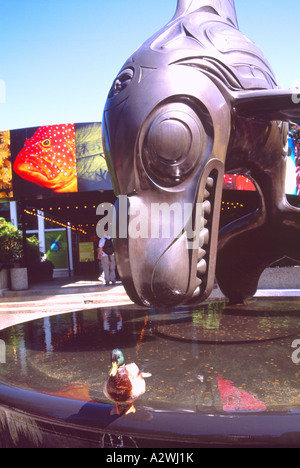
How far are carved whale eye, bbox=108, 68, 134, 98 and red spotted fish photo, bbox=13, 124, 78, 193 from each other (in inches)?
363

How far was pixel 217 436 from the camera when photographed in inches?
57.4

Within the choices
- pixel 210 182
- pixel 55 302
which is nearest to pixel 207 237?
pixel 210 182

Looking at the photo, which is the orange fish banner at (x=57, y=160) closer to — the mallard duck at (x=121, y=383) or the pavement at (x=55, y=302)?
the pavement at (x=55, y=302)

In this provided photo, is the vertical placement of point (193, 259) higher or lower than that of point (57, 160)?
lower

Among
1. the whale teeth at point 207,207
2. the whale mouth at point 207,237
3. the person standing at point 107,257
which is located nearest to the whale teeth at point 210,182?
the whale mouth at point 207,237

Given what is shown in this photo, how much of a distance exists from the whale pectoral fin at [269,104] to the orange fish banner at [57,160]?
9.03 metres

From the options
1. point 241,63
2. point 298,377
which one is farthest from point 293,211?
point 298,377

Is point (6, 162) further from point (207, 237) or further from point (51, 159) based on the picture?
point (207, 237)

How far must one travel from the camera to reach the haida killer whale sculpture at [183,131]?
2.36m

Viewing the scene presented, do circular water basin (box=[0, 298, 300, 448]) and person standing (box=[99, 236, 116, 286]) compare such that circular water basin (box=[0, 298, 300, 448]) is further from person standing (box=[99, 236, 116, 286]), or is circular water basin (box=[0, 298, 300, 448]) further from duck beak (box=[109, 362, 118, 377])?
person standing (box=[99, 236, 116, 286])

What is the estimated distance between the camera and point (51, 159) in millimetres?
11742

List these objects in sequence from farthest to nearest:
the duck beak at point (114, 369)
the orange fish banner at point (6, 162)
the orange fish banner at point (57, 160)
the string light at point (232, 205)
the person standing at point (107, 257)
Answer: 1. the string light at point (232, 205)
2. the orange fish banner at point (6, 162)
3. the orange fish banner at point (57, 160)
4. the person standing at point (107, 257)
5. the duck beak at point (114, 369)

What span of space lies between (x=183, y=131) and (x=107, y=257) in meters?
9.64

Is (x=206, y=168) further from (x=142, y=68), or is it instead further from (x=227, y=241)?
(x=227, y=241)
